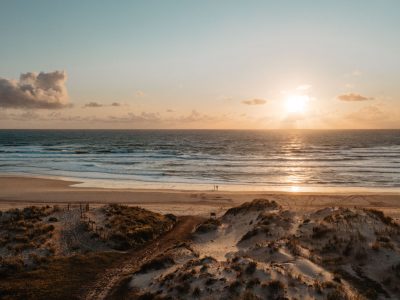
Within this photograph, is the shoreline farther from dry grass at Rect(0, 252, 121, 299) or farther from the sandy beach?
dry grass at Rect(0, 252, 121, 299)

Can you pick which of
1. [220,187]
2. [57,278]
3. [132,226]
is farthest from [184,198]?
[57,278]

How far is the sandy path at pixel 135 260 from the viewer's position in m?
15.4

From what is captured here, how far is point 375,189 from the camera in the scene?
42781mm

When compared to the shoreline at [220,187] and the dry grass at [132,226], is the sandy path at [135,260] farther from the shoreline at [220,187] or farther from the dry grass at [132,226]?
the shoreline at [220,187]

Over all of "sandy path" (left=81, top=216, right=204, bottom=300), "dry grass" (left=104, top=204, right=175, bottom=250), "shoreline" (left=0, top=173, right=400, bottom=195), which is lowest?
"shoreline" (left=0, top=173, right=400, bottom=195)

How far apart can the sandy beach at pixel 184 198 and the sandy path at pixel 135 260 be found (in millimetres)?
4878

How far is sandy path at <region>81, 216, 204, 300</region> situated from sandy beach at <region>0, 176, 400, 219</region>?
4.88 m

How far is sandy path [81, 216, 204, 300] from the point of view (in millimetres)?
15438

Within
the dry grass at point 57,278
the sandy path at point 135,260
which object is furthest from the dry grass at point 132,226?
the dry grass at point 57,278

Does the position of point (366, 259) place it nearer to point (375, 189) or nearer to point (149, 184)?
point (375, 189)

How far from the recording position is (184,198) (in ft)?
121

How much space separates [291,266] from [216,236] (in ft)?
26.5

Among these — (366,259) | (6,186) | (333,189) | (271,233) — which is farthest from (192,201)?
(6,186)

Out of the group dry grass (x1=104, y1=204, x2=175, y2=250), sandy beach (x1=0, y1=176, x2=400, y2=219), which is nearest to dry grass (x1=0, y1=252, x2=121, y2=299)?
dry grass (x1=104, y1=204, x2=175, y2=250)
